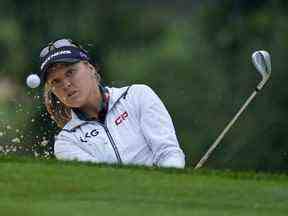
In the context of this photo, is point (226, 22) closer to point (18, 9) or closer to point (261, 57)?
point (18, 9)

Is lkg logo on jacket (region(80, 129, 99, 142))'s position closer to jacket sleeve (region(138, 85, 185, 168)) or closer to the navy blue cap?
jacket sleeve (region(138, 85, 185, 168))

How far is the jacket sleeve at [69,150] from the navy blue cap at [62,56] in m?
0.29

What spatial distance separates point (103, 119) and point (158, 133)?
290 mm

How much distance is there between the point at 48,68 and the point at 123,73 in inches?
280

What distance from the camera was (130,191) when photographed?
5176 millimetres

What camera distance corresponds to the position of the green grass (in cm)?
479

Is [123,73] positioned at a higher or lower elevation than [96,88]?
lower

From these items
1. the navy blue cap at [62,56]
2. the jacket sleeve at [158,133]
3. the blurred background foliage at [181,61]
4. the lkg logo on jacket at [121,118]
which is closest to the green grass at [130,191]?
the jacket sleeve at [158,133]

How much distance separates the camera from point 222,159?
1125 centimetres

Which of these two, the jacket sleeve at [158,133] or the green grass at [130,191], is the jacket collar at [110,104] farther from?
the green grass at [130,191]

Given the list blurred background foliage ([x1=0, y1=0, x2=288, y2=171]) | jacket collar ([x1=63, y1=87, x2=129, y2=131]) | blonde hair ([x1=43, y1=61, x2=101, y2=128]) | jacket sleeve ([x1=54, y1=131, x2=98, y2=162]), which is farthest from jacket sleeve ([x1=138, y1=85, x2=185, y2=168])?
blurred background foliage ([x1=0, y1=0, x2=288, y2=171])

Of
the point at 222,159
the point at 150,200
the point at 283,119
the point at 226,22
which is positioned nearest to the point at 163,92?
the point at 222,159

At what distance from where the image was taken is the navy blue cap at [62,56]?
6.57 m

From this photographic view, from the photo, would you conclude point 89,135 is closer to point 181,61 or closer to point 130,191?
point 130,191
